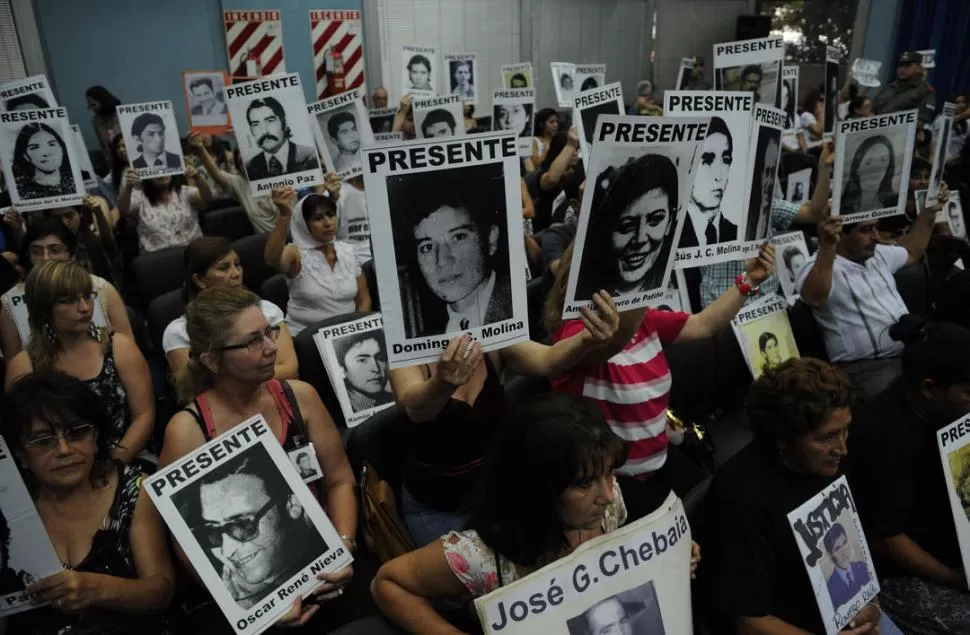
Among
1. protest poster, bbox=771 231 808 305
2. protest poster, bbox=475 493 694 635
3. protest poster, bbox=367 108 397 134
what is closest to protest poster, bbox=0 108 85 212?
protest poster, bbox=367 108 397 134

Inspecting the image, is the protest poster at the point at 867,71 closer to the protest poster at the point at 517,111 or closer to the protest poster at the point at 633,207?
the protest poster at the point at 517,111

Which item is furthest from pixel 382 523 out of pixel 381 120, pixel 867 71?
pixel 867 71

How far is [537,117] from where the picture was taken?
801 centimetres

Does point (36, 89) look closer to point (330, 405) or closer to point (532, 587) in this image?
point (330, 405)

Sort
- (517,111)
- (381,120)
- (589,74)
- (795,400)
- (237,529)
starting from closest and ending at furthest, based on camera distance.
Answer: (237,529) → (795,400) → (381,120) → (517,111) → (589,74)

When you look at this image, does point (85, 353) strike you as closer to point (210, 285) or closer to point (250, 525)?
point (210, 285)

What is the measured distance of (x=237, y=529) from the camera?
173 centimetres

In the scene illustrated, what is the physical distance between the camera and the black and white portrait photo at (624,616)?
138cm

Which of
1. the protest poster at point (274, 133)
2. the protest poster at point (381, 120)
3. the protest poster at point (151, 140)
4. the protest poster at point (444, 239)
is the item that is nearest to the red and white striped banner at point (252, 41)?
the protest poster at point (381, 120)

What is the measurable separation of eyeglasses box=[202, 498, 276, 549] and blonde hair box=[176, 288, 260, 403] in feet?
1.96

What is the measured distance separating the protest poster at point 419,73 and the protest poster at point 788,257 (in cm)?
514

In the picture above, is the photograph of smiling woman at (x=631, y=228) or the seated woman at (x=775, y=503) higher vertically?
the photograph of smiling woman at (x=631, y=228)

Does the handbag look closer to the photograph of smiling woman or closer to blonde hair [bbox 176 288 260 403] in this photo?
blonde hair [bbox 176 288 260 403]

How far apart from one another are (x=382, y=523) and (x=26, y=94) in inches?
161
